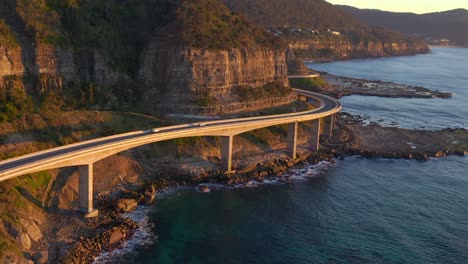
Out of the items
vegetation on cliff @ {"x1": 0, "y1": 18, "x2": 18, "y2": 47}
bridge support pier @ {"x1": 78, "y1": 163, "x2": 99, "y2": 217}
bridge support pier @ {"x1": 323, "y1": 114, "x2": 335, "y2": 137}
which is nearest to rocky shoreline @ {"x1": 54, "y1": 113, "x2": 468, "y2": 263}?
bridge support pier @ {"x1": 323, "y1": 114, "x2": 335, "y2": 137}

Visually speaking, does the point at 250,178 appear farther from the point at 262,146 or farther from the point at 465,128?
the point at 465,128

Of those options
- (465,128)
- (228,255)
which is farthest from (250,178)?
(465,128)

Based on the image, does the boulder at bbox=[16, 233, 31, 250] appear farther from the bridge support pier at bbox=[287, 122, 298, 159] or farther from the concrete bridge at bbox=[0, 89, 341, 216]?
the bridge support pier at bbox=[287, 122, 298, 159]

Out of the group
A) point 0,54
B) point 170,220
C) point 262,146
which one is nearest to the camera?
point 170,220

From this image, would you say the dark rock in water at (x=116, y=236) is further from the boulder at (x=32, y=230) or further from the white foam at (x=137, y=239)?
the boulder at (x=32, y=230)

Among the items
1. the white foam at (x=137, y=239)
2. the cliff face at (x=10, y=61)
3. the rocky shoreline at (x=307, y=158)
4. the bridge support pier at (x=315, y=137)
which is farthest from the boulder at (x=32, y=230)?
the bridge support pier at (x=315, y=137)

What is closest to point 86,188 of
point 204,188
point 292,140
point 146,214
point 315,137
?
point 146,214

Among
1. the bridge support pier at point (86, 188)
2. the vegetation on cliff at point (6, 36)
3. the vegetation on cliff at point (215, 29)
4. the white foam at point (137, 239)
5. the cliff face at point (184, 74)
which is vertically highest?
the vegetation on cliff at point (215, 29)
